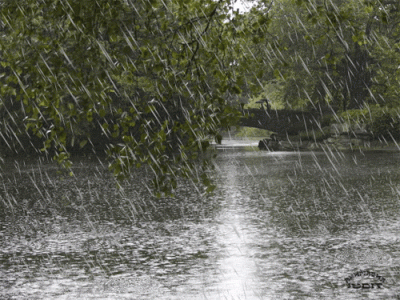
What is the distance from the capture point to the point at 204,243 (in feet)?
32.3

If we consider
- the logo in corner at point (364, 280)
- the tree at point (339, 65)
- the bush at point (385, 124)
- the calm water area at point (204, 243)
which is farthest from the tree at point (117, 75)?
the bush at point (385, 124)

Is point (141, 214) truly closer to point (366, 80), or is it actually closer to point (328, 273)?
point (328, 273)

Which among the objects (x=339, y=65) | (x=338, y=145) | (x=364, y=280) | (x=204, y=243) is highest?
(x=339, y=65)

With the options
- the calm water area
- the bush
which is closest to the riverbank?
the bush

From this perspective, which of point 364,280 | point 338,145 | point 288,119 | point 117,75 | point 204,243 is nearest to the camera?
point 117,75

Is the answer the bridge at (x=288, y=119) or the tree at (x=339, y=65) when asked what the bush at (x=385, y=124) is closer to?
the tree at (x=339, y=65)

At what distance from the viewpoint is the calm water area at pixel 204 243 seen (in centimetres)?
707

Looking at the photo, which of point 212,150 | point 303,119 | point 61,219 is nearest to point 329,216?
point 61,219

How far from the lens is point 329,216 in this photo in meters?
12.7

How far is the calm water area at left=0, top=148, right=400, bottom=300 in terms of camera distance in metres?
7.07

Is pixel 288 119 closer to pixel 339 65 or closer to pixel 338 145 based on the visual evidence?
pixel 339 65

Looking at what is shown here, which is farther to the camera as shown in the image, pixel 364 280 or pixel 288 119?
pixel 288 119

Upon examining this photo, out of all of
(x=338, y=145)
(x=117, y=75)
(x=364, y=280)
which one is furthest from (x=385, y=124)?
(x=117, y=75)

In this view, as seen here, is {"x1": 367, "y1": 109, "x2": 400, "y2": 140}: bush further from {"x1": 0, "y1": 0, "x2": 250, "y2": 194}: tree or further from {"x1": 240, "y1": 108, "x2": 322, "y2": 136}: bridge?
{"x1": 0, "y1": 0, "x2": 250, "y2": 194}: tree
